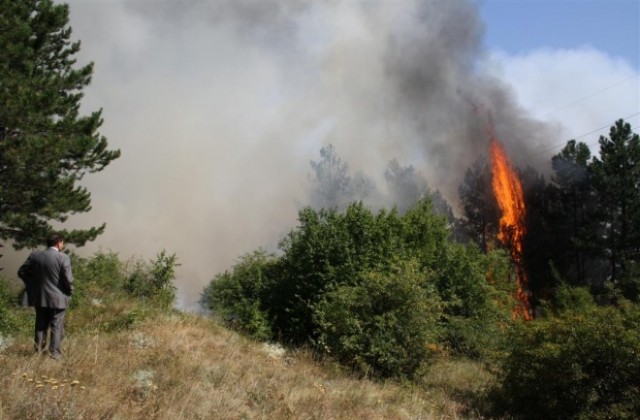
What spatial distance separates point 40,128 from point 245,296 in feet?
26.0

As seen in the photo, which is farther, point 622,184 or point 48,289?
point 622,184

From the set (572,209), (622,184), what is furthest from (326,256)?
(572,209)

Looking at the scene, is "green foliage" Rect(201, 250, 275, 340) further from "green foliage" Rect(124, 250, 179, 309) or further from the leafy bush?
the leafy bush

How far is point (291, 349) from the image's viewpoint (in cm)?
1309

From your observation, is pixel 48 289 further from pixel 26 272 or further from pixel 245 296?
pixel 245 296

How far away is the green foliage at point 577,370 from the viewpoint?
870 centimetres

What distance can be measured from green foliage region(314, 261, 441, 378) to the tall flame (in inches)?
1199

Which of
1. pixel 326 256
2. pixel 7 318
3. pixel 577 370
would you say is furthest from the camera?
pixel 326 256

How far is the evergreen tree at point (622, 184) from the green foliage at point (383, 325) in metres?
29.8

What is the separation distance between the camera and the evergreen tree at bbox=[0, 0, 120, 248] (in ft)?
51.2

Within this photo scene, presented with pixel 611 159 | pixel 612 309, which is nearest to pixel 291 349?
pixel 612 309

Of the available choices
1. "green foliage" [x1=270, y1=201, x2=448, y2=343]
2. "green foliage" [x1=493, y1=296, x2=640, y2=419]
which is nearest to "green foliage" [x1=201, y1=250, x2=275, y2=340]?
"green foliage" [x1=270, y1=201, x2=448, y2=343]

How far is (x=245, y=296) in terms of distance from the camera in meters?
17.2

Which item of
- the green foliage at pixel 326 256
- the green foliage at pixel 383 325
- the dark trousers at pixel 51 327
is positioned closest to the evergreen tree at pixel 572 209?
the green foliage at pixel 326 256
